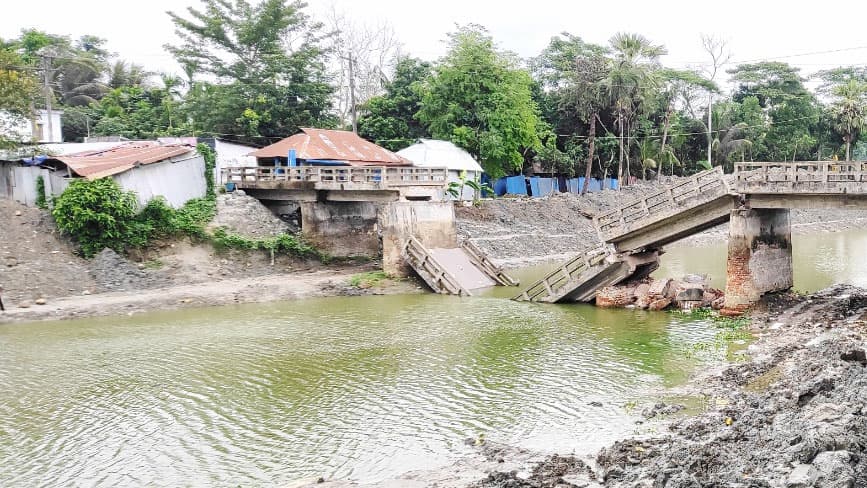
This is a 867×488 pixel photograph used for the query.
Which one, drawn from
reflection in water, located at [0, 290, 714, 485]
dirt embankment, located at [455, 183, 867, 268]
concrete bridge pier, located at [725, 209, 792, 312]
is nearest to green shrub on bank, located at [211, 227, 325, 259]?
reflection in water, located at [0, 290, 714, 485]

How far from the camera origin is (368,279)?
111 ft

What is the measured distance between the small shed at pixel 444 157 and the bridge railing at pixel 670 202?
2363 centimetres

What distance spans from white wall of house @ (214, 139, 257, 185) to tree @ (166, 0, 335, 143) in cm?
451

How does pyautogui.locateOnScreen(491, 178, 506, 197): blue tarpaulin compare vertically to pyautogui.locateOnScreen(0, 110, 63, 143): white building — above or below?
below

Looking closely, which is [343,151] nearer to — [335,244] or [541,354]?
[335,244]

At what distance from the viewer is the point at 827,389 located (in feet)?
41.5

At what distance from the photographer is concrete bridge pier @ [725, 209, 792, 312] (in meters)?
24.2

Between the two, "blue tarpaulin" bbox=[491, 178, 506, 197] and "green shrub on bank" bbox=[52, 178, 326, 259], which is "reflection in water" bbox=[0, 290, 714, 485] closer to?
"green shrub on bank" bbox=[52, 178, 326, 259]

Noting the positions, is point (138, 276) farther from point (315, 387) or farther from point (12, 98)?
point (315, 387)

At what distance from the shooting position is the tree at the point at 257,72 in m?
52.2

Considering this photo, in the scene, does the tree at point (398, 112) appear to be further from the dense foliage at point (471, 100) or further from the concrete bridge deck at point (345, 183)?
the concrete bridge deck at point (345, 183)

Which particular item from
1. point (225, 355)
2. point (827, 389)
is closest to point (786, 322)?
point (827, 389)

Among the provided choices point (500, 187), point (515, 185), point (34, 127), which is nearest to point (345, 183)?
point (34, 127)

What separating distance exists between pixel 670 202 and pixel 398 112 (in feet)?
117
